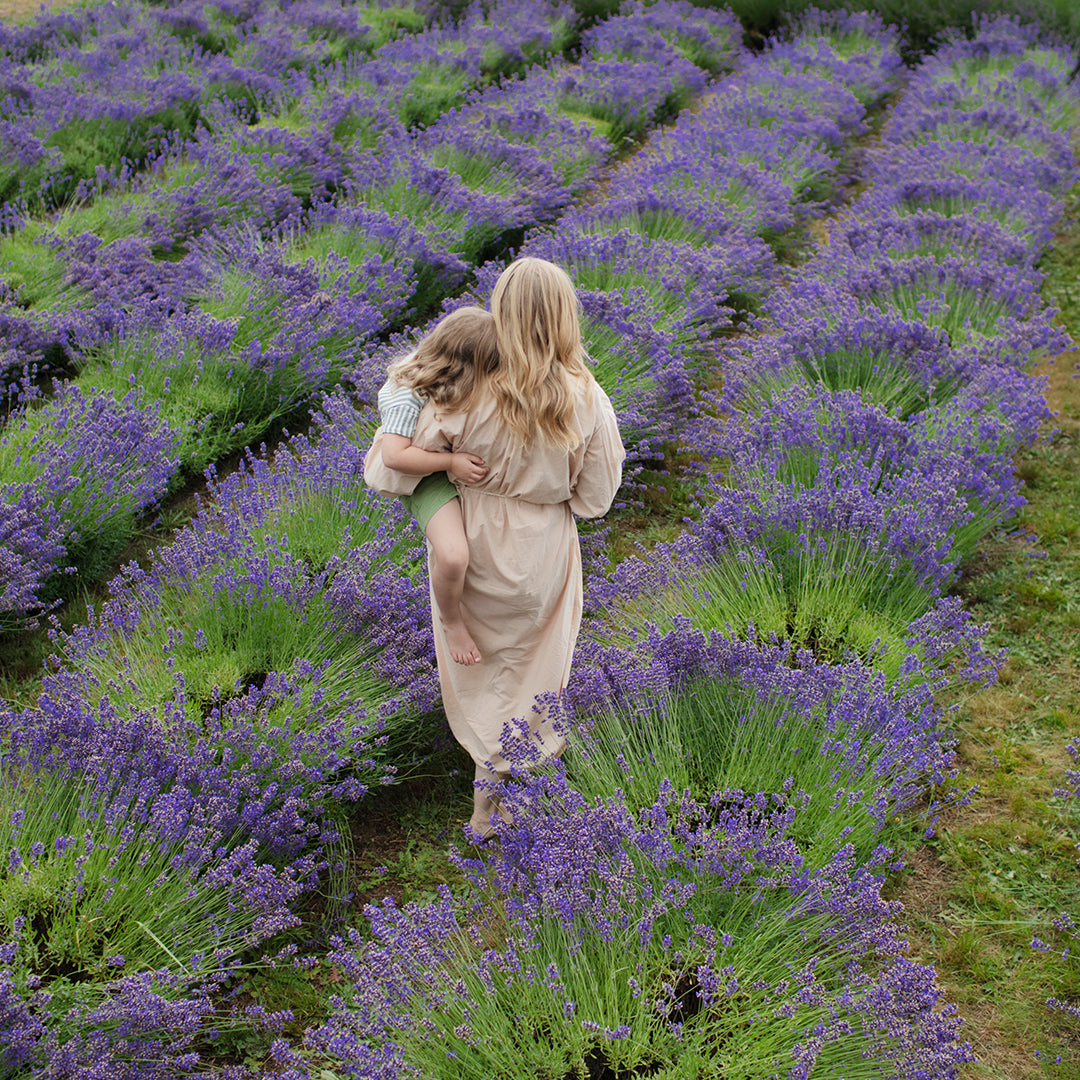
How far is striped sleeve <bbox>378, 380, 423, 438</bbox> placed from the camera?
2.23m

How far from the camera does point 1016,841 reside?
2.72m

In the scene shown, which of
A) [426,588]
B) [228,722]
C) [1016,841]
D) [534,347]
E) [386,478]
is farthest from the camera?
[426,588]

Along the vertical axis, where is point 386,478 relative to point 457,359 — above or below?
below

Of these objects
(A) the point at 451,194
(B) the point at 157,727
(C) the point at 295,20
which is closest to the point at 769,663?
(B) the point at 157,727

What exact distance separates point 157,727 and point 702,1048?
1441mm

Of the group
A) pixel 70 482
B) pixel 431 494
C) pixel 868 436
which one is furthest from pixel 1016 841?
pixel 70 482

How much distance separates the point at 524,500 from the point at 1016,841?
175 cm

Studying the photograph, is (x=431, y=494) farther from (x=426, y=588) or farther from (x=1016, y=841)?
(x=1016, y=841)

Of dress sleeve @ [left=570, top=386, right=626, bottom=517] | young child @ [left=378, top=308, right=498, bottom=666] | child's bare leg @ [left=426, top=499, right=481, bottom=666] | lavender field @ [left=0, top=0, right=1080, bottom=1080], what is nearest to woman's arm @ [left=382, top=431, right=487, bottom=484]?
young child @ [left=378, top=308, right=498, bottom=666]

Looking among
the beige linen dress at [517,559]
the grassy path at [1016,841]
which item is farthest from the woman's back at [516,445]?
the grassy path at [1016,841]

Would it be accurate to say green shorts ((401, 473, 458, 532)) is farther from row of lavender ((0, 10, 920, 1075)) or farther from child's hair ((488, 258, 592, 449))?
row of lavender ((0, 10, 920, 1075))

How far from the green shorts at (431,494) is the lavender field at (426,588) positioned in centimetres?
57

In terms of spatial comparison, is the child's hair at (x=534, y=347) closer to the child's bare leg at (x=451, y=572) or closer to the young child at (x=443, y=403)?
the young child at (x=443, y=403)

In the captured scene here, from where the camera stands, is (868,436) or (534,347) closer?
(534,347)
